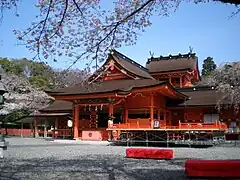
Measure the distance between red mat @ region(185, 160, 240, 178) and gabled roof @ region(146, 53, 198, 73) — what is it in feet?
88.2

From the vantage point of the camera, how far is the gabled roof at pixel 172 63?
112 ft

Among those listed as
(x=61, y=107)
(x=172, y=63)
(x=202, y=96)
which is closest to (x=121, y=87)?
(x=202, y=96)

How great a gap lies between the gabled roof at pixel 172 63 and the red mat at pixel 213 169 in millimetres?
26885

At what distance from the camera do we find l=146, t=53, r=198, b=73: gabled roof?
34.1m

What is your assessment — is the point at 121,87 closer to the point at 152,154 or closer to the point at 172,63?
the point at 152,154

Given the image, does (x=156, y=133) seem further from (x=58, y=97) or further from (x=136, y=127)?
(x=58, y=97)

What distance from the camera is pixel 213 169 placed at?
677 cm

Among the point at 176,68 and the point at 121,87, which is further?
the point at 176,68

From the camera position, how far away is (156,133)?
2017cm

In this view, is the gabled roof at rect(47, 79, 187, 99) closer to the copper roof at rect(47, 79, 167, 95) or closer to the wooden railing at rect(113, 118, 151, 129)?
the copper roof at rect(47, 79, 167, 95)

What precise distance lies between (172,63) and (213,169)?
3017cm

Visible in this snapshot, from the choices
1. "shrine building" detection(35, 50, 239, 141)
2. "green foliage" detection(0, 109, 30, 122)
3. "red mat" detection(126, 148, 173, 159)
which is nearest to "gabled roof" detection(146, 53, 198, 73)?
"shrine building" detection(35, 50, 239, 141)

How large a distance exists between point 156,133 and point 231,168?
1357cm

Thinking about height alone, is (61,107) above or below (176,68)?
below
